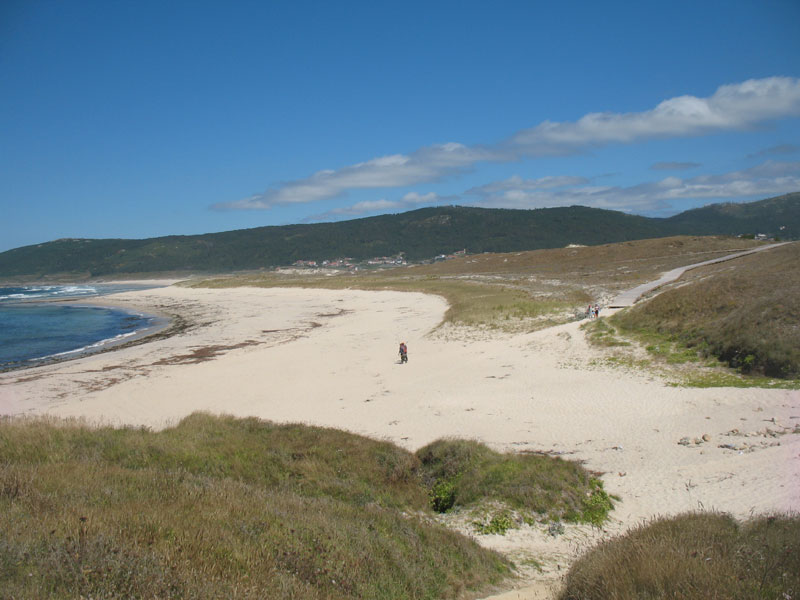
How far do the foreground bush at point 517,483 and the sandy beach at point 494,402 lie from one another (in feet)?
1.29

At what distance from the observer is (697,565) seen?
12.6ft

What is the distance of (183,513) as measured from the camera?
182 inches

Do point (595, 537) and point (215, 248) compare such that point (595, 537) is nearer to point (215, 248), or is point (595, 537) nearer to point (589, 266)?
point (589, 266)

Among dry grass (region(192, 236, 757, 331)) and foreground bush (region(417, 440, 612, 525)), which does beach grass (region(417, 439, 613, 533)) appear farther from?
dry grass (region(192, 236, 757, 331))

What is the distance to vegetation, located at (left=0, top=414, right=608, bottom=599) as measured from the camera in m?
3.46

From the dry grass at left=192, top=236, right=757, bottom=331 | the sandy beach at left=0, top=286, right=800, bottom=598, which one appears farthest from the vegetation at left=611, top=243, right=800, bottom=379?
the dry grass at left=192, top=236, right=757, bottom=331

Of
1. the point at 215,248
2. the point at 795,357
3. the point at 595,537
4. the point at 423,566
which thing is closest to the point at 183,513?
the point at 423,566

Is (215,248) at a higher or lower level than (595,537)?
higher

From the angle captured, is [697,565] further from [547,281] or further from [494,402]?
[547,281]

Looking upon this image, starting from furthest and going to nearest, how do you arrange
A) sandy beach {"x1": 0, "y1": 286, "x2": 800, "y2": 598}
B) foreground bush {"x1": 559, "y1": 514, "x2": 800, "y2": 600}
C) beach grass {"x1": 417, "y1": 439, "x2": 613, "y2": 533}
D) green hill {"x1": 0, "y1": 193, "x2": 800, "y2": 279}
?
green hill {"x1": 0, "y1": 193, "x2": 800, "y2": 279} < sandy beach {"x1": 0, "y1": 286, "x2": 800, "y2": 598} < beach grass {"x1": 417, "y1": 439, "x2": 613, "y2": 533} < foreground bush {"x1": 559, "y1": 514, "x2": 800, "y2": 600}

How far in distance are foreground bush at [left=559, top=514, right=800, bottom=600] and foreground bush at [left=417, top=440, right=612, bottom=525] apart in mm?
2307

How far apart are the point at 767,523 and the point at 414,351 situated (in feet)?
58.0

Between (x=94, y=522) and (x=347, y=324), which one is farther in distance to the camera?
(x=347, y=324)

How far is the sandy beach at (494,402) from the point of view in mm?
7480
